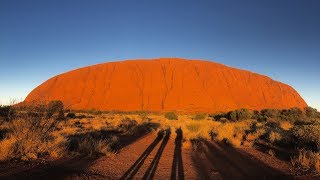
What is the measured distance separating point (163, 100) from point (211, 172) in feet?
172

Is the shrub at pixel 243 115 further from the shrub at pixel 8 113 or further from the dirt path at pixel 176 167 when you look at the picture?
the shrub at pixel 8 113

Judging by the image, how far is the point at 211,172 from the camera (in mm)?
6891

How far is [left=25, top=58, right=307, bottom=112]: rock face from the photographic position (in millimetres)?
59219

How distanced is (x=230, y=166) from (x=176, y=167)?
52.4 inches

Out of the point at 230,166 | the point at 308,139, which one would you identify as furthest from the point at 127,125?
the point at 230,166

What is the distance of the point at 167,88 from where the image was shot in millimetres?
62812

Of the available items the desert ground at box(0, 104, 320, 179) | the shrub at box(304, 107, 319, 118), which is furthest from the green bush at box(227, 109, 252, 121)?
the desert ground at box(0, 104, 320, 179)

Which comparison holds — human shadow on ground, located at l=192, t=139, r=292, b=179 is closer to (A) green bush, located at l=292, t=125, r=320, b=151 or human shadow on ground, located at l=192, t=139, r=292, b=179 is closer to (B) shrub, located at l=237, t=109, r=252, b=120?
(A) green bush, located at l=292, t=125, r=320, b=151

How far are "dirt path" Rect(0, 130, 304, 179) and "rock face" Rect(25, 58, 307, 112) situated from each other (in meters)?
47.4

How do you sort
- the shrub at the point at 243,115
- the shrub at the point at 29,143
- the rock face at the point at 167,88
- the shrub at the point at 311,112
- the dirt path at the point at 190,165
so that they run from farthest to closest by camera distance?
1. the rock face at the point at 167,88
2. the shrub at the point at 311,112
3. the shrub at the point at 243,115
4. the shrub at the point at 29,143
5. the dirt path at the point at 190,165

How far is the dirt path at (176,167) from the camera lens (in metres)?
6.21

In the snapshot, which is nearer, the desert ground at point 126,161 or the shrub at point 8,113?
the desert ground at point 126,161

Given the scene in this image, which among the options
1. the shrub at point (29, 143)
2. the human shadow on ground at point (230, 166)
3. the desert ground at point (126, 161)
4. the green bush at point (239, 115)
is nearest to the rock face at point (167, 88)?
the green bush at point (239, 115)

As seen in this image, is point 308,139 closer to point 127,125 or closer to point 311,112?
point 127,125
